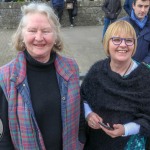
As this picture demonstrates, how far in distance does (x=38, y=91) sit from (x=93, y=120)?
0.52m

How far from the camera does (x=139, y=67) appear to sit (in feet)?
7.54

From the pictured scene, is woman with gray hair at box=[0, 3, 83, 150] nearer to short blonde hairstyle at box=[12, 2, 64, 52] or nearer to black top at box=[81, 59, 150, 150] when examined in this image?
short blonde hairstyle at box=[12, 2, 64, 52]

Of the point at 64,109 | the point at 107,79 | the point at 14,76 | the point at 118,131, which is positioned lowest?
the point at 118,131

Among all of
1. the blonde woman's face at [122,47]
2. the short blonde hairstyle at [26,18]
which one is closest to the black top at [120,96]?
the blonde woman's face at [122,47]

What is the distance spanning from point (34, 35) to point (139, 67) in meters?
0.84

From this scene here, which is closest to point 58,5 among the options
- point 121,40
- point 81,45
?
point 81,45

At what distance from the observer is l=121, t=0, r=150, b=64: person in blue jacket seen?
11.0 feet

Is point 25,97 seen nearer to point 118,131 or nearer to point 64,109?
point 64,109

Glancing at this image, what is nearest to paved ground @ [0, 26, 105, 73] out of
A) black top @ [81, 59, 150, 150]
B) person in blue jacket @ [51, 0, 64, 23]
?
person in blue jacket @ [51, 0, 64, 23]

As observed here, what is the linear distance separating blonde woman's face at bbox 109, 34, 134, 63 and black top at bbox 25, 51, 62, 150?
0.47 meters

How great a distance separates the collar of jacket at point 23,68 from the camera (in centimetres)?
201

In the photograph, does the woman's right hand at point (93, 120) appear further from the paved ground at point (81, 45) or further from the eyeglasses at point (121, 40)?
the paved ground at point (81, 45)

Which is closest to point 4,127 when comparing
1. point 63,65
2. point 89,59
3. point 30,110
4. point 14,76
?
point 30,110

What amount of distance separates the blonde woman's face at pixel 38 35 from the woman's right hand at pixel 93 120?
0.64m
